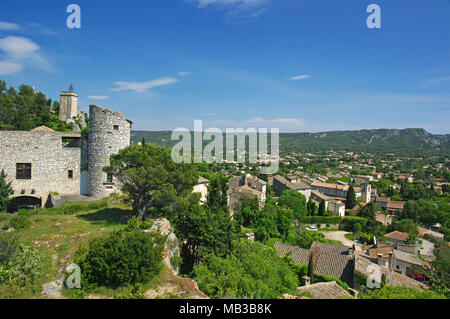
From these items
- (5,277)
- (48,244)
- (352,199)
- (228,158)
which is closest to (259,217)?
(48,244)

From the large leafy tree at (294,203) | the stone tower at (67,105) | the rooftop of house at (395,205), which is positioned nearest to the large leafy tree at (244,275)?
the large leafy tree at (294,203)

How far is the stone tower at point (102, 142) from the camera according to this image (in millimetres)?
19172

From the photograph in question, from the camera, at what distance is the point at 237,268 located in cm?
1254

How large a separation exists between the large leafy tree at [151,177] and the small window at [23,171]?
28.8 ft

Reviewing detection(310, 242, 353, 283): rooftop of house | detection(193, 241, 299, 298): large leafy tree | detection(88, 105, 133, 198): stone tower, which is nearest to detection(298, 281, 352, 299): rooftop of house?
detection(193, 241, 299, 298): large leafy tree

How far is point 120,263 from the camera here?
8.80 m

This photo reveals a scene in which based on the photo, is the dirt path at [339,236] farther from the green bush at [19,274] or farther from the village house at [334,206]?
the green bush at [19,274]

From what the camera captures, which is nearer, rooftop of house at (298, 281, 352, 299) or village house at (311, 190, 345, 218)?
rooftop of house at (298, 281, 352, 299)

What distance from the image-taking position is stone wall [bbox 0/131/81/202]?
1959 centimetres

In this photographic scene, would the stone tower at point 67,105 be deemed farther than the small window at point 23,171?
Yes

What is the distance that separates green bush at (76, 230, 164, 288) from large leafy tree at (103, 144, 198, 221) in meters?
5.29

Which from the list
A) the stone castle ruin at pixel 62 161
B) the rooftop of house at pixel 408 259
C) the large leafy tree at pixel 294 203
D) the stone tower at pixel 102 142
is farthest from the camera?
the large leafy tree at pixel 294 203

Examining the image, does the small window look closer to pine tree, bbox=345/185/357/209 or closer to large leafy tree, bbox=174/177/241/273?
large leafy tree, bbox=174/177/241/273
